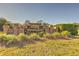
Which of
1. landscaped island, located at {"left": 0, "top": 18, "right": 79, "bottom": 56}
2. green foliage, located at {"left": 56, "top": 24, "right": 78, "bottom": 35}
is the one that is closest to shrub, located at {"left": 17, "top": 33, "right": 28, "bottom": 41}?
landscaped island, located at {"left": 0, "top": 18, "right": 79, "bottom": 56}

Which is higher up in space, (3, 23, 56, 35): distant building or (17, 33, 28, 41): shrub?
(3, 23, 56, 35): distant building

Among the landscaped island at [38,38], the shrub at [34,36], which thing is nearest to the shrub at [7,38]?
the landscaped island at [38,38]

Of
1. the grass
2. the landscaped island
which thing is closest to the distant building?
the landscaped island

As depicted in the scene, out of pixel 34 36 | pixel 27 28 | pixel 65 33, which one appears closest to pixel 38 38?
pixel 34 36

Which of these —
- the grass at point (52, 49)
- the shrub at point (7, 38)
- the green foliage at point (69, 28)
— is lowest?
the grass at point (52, 49)

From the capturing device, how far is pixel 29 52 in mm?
6246

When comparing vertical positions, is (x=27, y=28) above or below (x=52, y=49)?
above

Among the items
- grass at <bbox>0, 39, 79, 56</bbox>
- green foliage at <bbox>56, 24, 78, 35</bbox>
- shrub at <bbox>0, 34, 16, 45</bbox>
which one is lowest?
grass at <bbox>0, 39, 79, 56</bbox>

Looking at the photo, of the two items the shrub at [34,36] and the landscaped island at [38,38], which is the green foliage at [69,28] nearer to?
the landscaped island at [38,38]

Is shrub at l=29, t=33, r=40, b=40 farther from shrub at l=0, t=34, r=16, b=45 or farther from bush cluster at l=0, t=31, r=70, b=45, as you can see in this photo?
shrub at l=0, t=34, r=16, b=45

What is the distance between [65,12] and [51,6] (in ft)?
0.50

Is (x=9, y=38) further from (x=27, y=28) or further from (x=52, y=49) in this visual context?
(x=52, y=49)

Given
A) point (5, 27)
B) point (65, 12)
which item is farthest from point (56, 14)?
point (5, 27)

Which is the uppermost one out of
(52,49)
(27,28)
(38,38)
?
(27,28)
